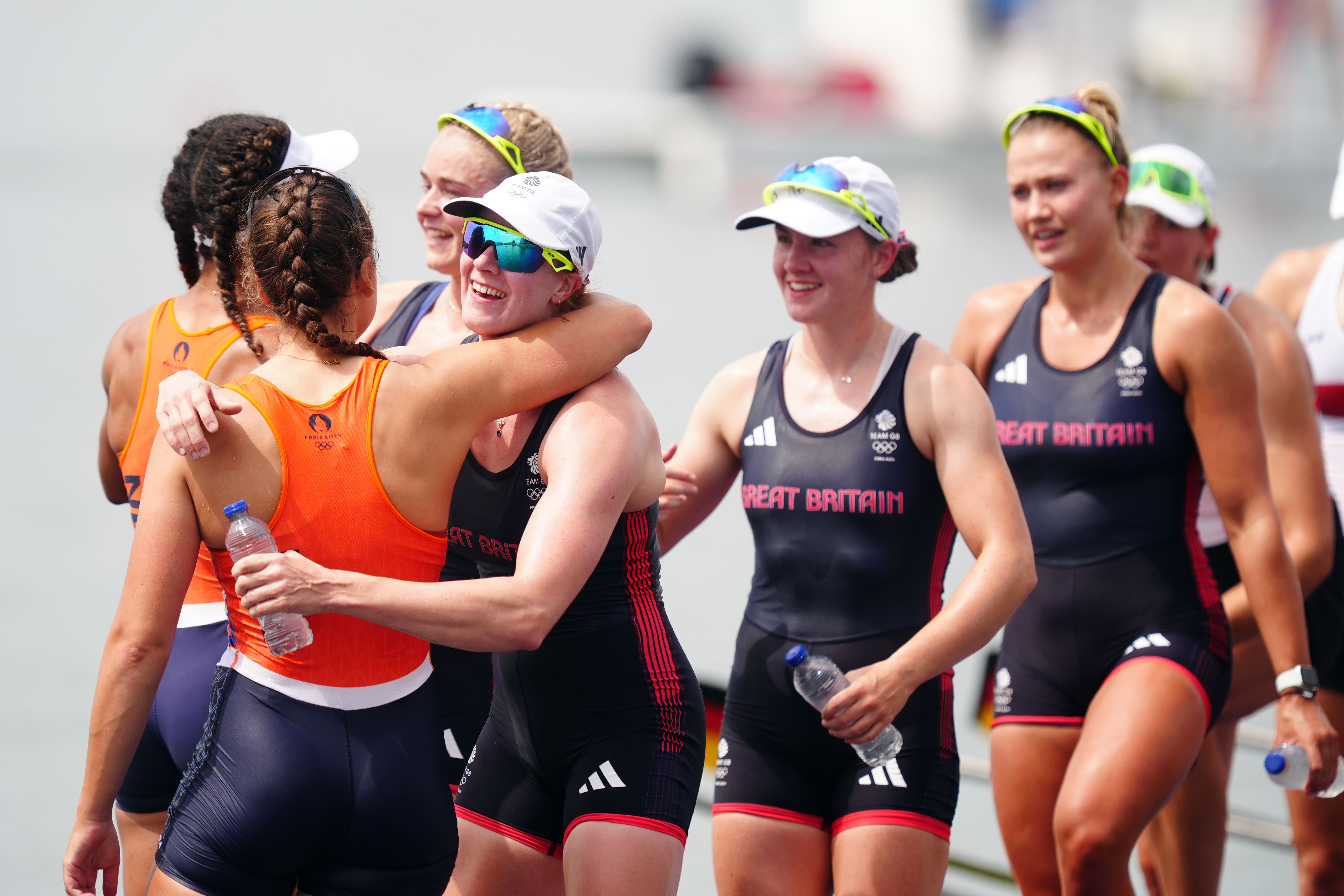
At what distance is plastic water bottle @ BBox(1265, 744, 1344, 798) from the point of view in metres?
3.43

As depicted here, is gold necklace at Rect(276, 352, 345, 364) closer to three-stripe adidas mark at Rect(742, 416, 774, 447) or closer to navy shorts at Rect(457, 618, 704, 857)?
navy shorts at Rect(457, 618, 704, 857)

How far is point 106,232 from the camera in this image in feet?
61.0

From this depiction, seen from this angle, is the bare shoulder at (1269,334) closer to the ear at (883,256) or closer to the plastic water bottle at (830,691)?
the ear at (883,256)

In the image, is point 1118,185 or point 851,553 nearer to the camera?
point 851,553

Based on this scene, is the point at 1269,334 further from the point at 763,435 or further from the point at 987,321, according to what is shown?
the point at 763,435

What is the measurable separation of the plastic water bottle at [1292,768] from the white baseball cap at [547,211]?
2.12 m

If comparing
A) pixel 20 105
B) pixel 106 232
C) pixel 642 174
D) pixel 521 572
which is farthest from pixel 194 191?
pixel 20 105

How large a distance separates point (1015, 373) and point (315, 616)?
7.60ft

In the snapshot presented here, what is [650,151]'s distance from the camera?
2516 centimetres

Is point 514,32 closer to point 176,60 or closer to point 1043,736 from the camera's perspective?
point 176,60

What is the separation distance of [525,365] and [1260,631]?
227cm

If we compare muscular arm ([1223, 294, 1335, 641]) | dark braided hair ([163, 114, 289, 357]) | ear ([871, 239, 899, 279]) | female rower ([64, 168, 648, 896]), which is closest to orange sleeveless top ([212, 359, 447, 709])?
female rower ([64, 168, 648, 896])

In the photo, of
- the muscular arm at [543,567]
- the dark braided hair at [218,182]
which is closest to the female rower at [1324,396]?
the muscular arm at [543,567]

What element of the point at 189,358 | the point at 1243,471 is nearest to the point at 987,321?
the point at 1243,471
